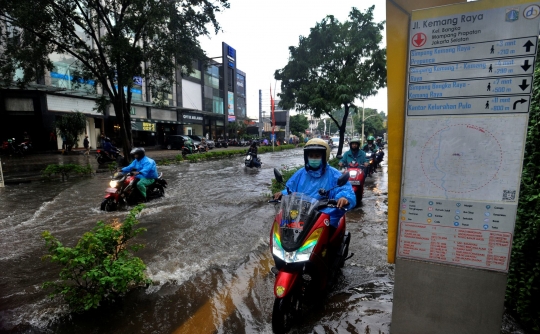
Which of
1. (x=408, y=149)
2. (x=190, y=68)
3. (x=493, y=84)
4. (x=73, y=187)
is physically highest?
(x=190, y=68)

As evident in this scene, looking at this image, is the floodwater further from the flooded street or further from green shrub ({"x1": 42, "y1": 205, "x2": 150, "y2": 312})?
green shrub ({"x1": 42, "y1": 205, "x2": 150, "y2": 312})

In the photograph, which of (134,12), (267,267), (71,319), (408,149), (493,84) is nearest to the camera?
(493,84)

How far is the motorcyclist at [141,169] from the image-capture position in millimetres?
6713

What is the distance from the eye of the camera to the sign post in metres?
1.65

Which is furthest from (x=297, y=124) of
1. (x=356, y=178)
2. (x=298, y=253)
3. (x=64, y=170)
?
(x=298, y=253)

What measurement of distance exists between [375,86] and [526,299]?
12727mm

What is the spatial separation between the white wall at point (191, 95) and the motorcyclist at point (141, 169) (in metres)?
32.2

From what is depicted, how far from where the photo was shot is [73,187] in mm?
9016

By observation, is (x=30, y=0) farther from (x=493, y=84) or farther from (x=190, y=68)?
(x=493, y=84)

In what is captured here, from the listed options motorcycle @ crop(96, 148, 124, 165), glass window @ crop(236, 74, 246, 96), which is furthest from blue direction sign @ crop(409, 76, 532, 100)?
glass window @ crop(236, 74, 246, 96)

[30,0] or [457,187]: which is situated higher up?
[30,0]

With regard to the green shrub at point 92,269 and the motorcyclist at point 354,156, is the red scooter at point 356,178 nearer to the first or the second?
the motorcyclist at point 354,156

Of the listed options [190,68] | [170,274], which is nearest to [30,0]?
[190,68]

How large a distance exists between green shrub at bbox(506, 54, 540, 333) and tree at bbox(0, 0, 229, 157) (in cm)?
1149
